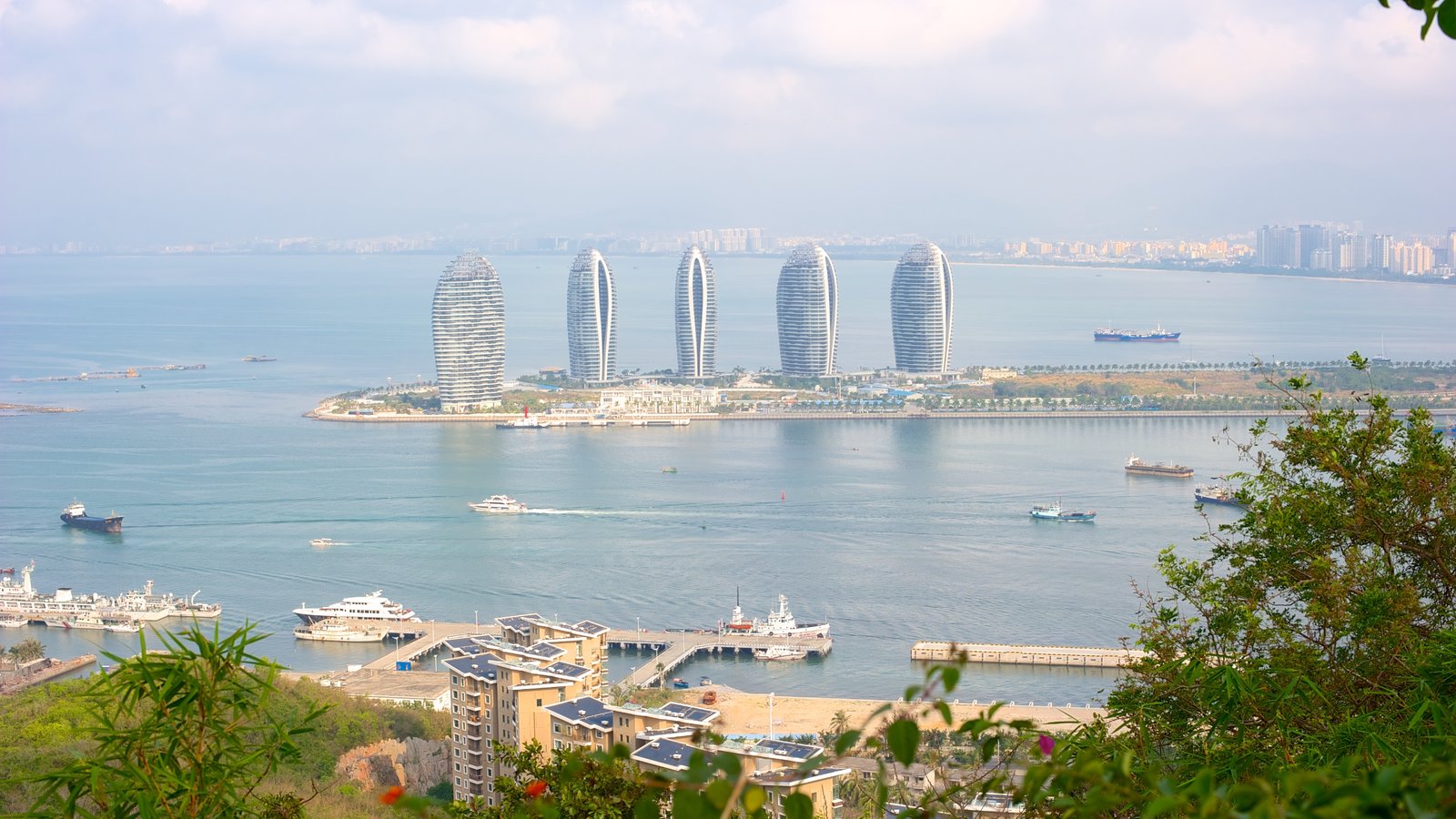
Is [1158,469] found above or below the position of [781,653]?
above

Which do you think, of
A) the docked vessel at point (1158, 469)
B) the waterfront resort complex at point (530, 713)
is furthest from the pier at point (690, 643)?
the docked vessel at point (1158, 469)

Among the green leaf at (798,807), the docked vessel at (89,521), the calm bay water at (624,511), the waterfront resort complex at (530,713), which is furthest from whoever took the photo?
the docked vessel at (89,521)

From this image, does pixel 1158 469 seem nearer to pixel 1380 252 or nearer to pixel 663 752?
pixel 663 752

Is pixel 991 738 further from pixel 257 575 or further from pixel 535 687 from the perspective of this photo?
pixel 257 575

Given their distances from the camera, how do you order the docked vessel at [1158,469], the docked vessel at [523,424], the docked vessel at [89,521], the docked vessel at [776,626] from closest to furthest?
the docked vessel at [776,626], the docked vessel at [89,521], the docked vessel at [1158,469], the docked vessel at [523,424]

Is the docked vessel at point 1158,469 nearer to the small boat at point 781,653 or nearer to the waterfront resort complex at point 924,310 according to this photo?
the small boat at point 781,653

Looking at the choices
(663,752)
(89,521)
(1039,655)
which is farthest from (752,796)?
(89,521)
